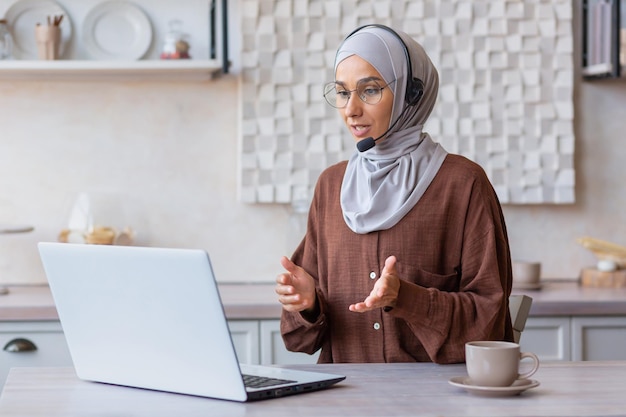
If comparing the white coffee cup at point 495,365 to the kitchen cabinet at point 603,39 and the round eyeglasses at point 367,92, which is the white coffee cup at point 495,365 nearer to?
the round eyeglasses at point 367,92

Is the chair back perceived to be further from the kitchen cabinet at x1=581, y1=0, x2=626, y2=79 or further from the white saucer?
the kitchen cabinet at x1=581, y1=0, x2=626, y2=79

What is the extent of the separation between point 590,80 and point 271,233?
1233mm

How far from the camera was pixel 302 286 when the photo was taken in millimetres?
1812

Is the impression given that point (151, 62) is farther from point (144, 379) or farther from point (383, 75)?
point (144, 379)

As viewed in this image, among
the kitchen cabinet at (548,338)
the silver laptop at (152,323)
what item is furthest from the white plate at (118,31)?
the silver laptop at (152,323)

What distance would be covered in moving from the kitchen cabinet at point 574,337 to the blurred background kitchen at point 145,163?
0.85 m

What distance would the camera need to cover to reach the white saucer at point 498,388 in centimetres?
145

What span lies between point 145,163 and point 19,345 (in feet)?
2.58

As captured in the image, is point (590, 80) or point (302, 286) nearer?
point (302, 286)

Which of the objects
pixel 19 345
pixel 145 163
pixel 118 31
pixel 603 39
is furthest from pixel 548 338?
pixel 118 31

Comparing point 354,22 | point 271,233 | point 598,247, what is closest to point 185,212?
point 271,233

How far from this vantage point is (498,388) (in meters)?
A: 1.45

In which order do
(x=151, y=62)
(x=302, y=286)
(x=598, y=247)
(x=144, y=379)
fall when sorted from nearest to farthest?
1. (x=144, y=379)
2. (x=302, y=286)
3. (x=151, y=62)
4. (x=598, y=247)

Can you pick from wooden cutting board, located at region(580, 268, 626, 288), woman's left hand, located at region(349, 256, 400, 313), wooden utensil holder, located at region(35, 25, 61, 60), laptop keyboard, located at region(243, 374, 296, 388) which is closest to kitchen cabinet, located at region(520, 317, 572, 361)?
wooden cutting board, located at region(580, 268, 626, 288)
